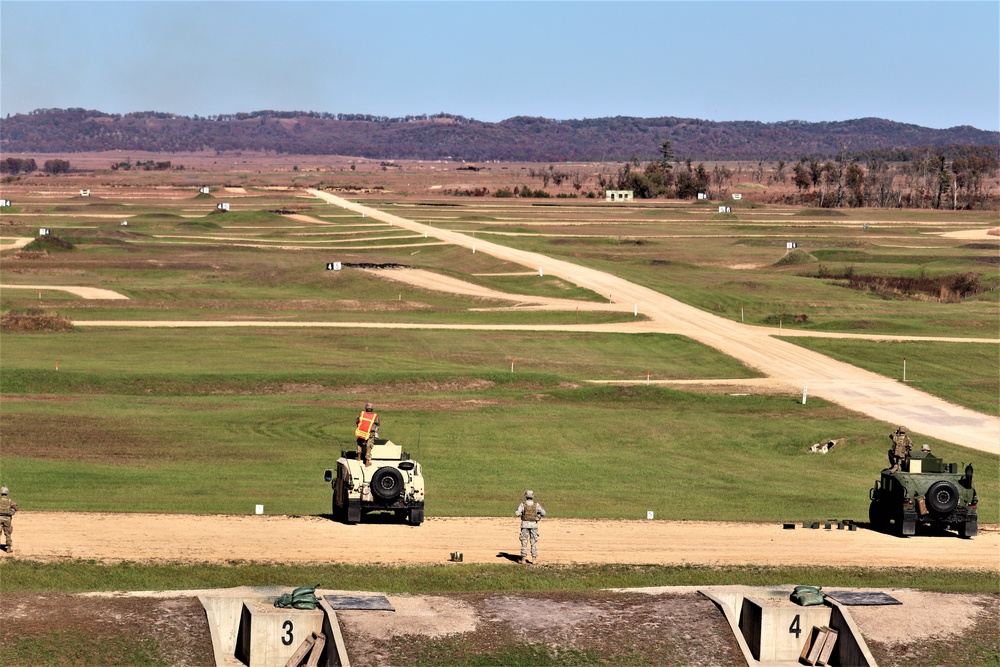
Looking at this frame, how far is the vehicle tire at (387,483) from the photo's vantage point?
30.2 meters

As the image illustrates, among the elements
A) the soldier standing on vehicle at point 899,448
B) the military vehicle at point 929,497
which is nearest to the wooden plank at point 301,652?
the soldier standing on vehicle at point 899,448

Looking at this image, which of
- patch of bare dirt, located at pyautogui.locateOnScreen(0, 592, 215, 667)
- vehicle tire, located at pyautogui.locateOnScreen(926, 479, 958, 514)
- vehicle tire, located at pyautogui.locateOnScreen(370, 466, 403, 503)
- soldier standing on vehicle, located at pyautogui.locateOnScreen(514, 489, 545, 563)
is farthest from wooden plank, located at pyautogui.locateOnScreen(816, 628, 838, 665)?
vehicle tire, located at pyautogui.locateOnScreen(370, 466, 403, 503)

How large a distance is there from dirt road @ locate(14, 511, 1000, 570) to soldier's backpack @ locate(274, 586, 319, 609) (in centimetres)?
551

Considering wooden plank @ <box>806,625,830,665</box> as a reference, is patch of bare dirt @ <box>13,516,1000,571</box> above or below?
below

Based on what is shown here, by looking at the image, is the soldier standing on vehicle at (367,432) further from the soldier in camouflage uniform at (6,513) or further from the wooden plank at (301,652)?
the wooden plank at (301,652)

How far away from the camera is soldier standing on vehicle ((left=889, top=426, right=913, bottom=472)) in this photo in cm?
3130

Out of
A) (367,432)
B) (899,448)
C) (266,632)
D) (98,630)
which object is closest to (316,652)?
(266,632)

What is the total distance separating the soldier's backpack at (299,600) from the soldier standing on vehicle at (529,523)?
669 centimetres

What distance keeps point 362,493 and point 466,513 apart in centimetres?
367

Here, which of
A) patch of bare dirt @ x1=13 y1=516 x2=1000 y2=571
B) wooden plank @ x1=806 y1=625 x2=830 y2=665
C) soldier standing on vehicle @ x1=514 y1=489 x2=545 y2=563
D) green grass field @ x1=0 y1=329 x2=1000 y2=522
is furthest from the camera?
green grass field @ x1=0 y1=329 x2=1000 y2=522

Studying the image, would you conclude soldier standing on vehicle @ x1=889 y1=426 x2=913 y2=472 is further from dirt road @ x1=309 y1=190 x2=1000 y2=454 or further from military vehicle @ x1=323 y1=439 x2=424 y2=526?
dirt road @ x1=309 y1=190 x2=1000 y2=454

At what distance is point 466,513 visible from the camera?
33.3 m

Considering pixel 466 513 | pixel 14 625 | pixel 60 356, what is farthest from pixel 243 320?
pixel 14 625

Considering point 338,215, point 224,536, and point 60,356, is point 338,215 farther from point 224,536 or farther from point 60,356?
point 224,536
